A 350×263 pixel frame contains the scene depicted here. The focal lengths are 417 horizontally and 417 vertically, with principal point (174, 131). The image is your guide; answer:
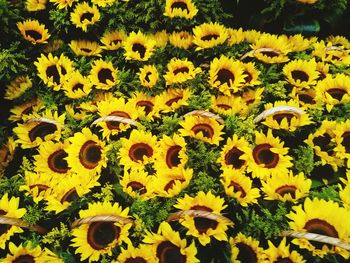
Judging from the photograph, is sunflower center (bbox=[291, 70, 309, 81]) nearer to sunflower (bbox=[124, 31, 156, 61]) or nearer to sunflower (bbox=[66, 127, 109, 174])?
sunflower (bbox=[124, 31, 156, 61])

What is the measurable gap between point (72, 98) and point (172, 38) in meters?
0.63

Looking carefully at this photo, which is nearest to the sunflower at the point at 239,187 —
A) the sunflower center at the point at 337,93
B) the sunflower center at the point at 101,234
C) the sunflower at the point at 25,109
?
the sunflower center at the point at 101,234

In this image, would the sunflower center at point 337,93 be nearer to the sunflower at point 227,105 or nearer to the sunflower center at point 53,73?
the sunflower at point 227,105

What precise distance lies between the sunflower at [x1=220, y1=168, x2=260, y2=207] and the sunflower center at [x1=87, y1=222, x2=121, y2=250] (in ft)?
1.43

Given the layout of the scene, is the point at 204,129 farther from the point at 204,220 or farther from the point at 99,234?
the point at 99,234

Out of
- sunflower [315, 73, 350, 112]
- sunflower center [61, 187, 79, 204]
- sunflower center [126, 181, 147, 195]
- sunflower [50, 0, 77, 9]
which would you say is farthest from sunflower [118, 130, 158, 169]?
sunflower [50, 0, 77, 9]

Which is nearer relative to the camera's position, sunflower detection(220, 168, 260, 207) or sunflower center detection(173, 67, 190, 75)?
sunflower detection(220, 168, 260, 207)

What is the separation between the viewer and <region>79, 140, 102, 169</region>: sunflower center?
5.85ft

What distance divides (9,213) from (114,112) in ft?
2.04

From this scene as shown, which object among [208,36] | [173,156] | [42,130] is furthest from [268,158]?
[42,130]

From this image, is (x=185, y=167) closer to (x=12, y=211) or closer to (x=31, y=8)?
(x=12, y=211)

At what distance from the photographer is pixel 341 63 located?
218cm

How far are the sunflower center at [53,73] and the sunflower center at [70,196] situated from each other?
0.71 meters

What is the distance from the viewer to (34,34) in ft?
7.43
